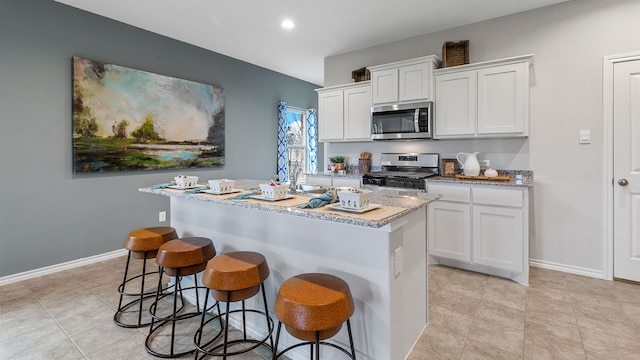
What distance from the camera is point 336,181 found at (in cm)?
411

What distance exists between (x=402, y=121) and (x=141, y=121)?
314 cm

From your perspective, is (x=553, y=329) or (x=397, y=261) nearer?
(x=397, y=261)

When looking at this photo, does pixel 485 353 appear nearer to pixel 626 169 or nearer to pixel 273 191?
pixel 273 191

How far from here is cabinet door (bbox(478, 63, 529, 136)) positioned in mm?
3002

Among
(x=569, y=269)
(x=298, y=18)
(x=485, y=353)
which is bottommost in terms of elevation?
(x=485, y=353)

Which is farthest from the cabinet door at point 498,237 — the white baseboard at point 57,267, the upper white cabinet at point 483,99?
the white baseboard at point 57,267

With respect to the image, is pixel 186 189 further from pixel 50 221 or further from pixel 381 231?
pixel 50 221

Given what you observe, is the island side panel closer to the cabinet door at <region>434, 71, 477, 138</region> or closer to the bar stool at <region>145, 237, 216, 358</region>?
the bar stool at <region>145, 237, 216, 358</region>

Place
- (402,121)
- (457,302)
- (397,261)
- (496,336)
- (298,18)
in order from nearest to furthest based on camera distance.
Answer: (397,261), (496,336), (457,302), (298,18), (402,121)

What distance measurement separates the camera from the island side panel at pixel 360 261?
1521mm

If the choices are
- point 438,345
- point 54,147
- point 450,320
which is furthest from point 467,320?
point 54,147

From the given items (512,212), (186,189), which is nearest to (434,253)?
(512,212)

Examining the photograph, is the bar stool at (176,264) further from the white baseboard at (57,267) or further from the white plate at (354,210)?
the white baseboard at (57,267)

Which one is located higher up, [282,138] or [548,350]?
[282,138]
